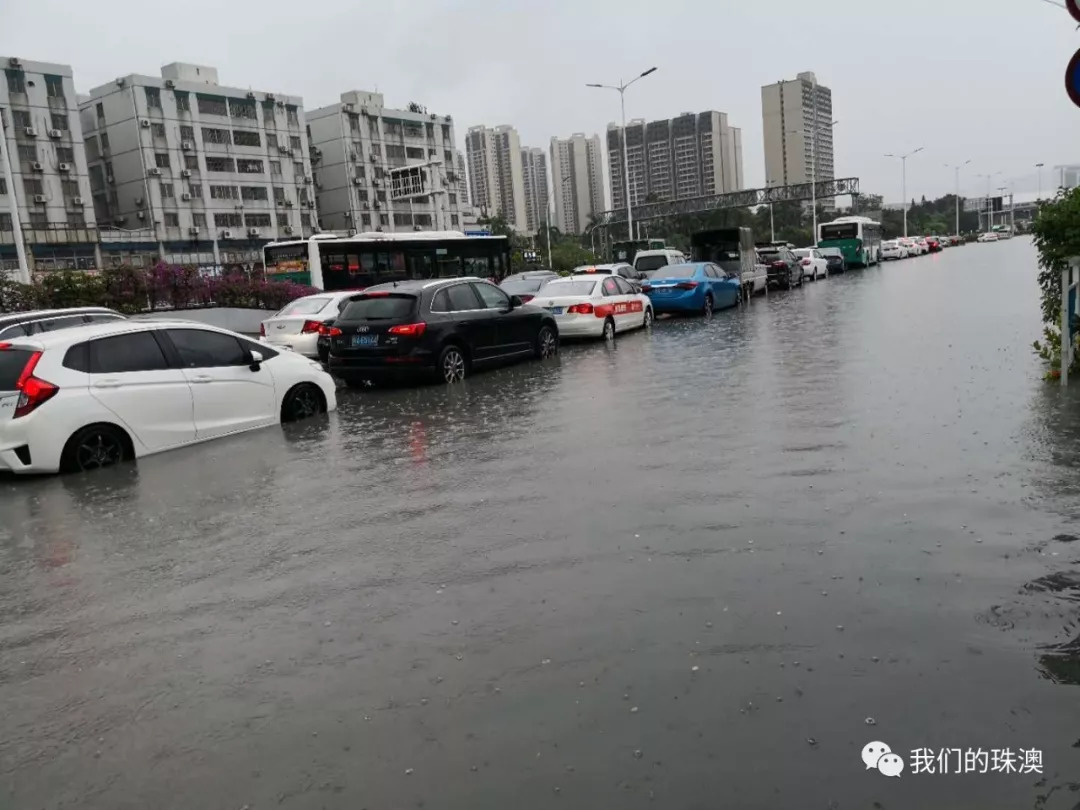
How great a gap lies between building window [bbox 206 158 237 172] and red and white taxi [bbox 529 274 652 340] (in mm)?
65716

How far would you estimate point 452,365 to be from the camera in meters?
14.1

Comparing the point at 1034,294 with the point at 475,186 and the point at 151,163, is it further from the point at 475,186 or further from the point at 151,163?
the point at 475,186

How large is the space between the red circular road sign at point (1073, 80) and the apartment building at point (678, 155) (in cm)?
10086

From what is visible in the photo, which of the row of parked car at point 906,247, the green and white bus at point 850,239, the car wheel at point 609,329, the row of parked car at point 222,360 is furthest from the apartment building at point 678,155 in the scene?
the row of parked car at point 222,360

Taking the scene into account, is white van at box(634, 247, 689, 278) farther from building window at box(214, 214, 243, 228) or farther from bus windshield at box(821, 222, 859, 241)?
building window at box(214, 214, 243, 228)

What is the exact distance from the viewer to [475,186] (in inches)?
5167

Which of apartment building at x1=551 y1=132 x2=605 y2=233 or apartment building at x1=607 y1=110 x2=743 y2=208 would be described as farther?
apartment building at x1=551 y1=132 x2=605 y2=233

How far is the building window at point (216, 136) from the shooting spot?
7681cm

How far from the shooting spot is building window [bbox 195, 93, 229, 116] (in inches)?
2992

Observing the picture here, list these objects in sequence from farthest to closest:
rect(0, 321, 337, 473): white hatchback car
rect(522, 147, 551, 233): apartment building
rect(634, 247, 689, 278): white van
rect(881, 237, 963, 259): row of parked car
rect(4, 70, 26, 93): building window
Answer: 1. rect(522, 147, 551, 233): apartment building
2. rect(4, 70, 26, 93): building window
3. rect(881, 237, 963, 259): row of parked car
4. rect(634, 247, 689, 278): white van
5. rect(0, 321, 337, 473): white hatchback car

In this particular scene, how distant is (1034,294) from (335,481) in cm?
2250

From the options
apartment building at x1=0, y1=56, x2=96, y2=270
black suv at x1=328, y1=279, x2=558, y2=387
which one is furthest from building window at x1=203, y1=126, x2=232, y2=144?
black suv at x1=328, y1=279, x2=558, y2=387

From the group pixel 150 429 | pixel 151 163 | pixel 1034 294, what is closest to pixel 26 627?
pixel 150 429

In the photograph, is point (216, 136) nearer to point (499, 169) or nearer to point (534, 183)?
point (499, 169)
